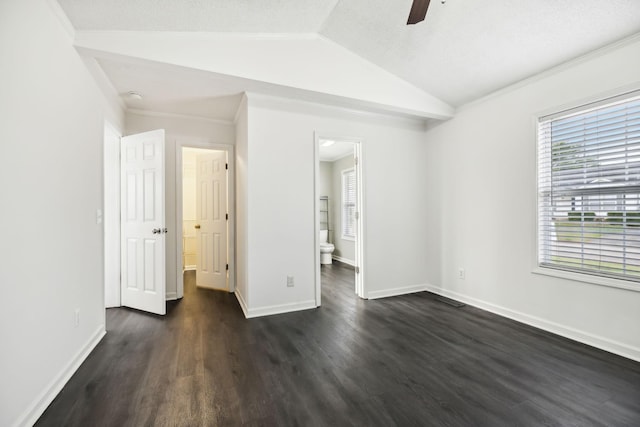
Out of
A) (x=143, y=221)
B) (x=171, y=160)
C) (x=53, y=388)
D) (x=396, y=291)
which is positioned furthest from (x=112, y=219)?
(x=396, y=291)

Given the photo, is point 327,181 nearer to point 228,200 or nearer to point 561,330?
point 228,200

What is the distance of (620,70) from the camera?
2.32 m

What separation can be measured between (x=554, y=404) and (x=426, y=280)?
8.19ft

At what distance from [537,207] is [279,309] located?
2.92 meters

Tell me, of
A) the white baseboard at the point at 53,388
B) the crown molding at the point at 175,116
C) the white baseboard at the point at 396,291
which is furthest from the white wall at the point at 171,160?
the white baseboard at the point at 396,291

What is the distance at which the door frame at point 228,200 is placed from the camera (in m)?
3.88

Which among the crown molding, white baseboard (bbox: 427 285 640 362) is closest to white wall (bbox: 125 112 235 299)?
the crown molding

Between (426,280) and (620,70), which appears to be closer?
(620,70)

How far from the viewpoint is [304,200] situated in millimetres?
3445

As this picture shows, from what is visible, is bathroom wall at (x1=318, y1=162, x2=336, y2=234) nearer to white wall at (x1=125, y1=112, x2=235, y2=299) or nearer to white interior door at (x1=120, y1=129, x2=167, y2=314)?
white wall at (x1=125, y1=112, x2=235, y2=299)

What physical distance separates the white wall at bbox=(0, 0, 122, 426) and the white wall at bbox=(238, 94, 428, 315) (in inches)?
56.6

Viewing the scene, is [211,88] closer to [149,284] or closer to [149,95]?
[149,95]

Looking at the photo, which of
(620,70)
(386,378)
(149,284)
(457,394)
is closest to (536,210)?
(620,70)

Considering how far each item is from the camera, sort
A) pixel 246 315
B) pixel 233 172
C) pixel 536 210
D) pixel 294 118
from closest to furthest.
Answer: pixel 536 210 → pixel 246 315 → pixel 294 118 → pixel 233 172
